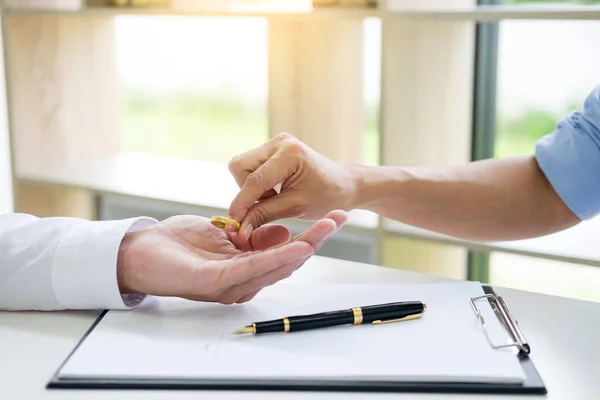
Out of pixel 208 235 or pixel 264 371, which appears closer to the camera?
pixel 264 371

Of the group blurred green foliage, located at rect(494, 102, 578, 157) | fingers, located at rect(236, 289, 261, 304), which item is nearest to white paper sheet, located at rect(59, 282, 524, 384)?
fingers, located at rect(236, 289, 261, 304)

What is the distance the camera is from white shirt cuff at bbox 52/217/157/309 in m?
0.83

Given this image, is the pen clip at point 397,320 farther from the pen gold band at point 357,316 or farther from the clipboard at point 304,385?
the clipboard at point 304,385

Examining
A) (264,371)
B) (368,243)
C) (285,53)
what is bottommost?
(368,243)

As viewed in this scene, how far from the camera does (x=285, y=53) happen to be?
5.98ft

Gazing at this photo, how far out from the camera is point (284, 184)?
3.31 ft

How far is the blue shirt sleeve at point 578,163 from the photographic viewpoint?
3.72ft

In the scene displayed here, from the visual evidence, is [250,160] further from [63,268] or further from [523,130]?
[523,130]

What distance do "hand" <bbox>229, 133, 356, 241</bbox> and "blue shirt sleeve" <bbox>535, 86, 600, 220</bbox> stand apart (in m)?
0.32

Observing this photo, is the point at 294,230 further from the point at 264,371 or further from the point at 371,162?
the point at 264,371

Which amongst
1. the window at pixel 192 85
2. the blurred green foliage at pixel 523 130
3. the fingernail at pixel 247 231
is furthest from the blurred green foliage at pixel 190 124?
the fingernail at pixel 247 231

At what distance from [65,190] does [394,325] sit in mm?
1710

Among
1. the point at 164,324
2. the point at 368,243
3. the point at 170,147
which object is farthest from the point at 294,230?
the point at 164,324

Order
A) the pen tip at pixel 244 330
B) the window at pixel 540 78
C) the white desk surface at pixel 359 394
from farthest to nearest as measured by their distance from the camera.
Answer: the window at pixel 540 78 < the pen tip at pixel 244 330 < the white desk surface at pixel 359 394
